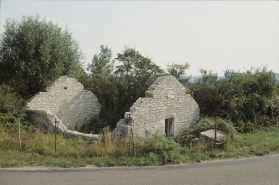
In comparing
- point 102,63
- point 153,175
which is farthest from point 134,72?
point 102,63

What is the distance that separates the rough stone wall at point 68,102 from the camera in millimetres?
12344

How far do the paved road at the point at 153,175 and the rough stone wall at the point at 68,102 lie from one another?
634 cm

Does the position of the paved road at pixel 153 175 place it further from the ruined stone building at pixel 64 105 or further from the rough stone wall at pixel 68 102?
the rough stone wall at pixel 68 102

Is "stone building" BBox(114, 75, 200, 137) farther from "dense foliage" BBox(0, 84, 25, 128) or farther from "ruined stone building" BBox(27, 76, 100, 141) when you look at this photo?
"dense foliage" BBox(0, 84, 25, 128)

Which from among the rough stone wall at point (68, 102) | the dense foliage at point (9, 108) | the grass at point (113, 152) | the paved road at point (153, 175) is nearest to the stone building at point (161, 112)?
the grass at point (113, 152)

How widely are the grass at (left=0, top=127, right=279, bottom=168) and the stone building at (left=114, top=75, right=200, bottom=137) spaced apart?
1.73 m

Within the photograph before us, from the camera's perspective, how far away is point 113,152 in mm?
7832

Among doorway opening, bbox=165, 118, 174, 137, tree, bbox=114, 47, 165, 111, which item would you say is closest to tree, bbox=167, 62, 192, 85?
tree, bbox=114, 47, 165, 111

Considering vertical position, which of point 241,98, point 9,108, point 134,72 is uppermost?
point 134,72

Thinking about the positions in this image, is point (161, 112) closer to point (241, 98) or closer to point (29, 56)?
point (241, 98)

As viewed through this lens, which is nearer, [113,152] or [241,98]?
[113,152]

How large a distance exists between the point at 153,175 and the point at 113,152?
2.14 m

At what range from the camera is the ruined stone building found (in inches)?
455

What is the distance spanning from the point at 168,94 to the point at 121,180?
6.63 m
